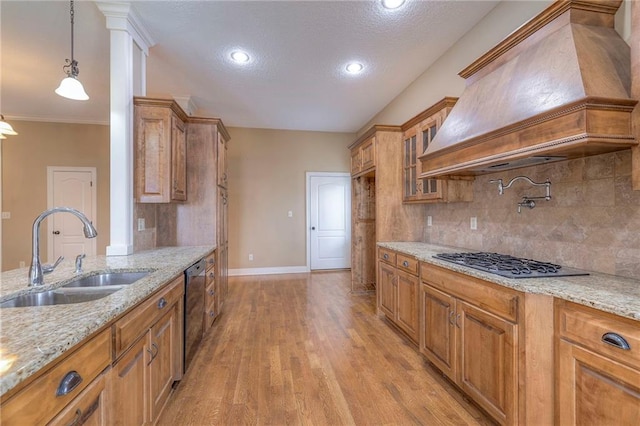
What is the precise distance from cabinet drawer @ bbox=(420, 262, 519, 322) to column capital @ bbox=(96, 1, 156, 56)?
3287 mm

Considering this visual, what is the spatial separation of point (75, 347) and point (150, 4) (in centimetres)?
264

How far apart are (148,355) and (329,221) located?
449 cm

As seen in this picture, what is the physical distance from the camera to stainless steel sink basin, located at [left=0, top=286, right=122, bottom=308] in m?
1.27

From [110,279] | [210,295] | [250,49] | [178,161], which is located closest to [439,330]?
[210,295]

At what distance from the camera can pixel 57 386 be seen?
0.79 meters

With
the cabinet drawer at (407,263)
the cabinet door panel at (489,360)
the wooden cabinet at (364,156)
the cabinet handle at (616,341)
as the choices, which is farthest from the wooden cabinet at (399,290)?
the cabinet handle at (616,341)

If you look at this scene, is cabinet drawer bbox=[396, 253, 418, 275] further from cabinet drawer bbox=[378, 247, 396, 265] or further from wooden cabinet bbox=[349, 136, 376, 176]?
wooden cabinet bbox=[349, 136, 376, 176]

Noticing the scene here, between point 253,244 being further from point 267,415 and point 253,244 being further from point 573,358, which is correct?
point 573,358

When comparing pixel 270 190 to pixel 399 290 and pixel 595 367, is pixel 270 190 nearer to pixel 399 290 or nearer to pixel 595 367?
pixel 399 290

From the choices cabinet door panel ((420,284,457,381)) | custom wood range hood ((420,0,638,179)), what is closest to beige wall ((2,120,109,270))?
cabinet door panel ((420,284,457,381))

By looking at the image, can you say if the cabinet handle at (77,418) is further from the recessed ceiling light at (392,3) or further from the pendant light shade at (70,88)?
the recessed ceiling light at (392,3)

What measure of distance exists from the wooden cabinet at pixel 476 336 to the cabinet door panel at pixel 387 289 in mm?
661

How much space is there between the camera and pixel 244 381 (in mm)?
2059

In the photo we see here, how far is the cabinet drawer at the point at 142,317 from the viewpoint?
112cm
